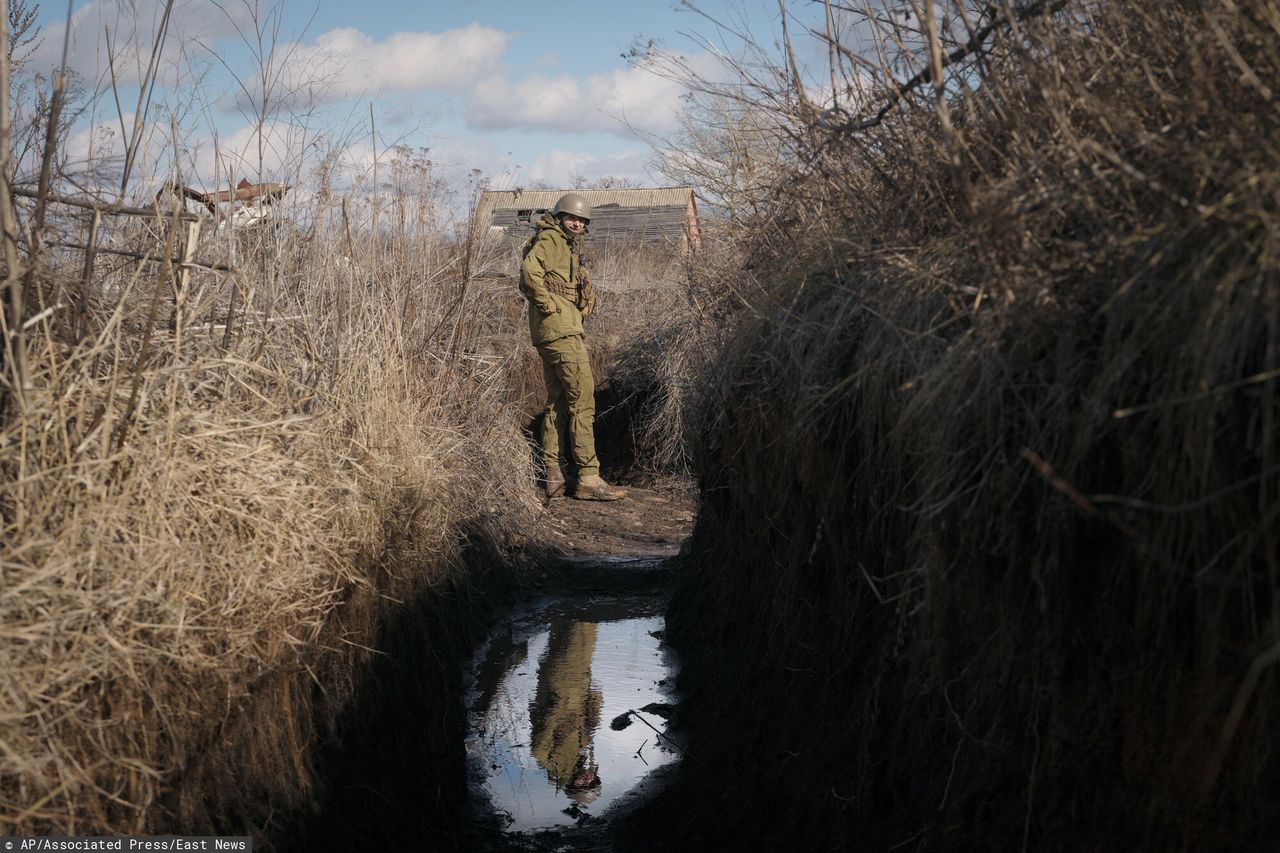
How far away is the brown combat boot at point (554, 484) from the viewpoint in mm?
9805

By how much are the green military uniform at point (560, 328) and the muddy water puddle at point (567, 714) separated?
2.51 metres

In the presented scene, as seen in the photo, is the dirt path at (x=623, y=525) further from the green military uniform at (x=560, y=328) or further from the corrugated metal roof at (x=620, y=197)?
the corrugated metal roof at (x=620, y=197)

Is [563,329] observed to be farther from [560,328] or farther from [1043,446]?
[1043,446]

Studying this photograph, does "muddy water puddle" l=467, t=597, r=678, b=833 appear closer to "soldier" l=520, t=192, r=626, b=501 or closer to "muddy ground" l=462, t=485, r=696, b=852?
"muddy ground" l=462, t=485, r=696, b=852

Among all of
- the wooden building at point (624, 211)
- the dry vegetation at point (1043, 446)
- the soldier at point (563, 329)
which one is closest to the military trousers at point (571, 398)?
the soldier at point (563, 329)

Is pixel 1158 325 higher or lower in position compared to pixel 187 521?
higher

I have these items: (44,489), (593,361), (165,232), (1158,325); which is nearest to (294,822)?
(44,489)

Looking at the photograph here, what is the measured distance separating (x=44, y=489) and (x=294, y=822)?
122 centimetres

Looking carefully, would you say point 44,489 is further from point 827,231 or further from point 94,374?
point 827,231

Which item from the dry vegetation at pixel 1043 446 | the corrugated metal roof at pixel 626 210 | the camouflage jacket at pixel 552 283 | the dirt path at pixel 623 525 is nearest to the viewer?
the dry vegetation at pixel 1043 446

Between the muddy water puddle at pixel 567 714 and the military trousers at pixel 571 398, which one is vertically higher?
the military trousers at pixel 571 398

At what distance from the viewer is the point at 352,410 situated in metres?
4.85

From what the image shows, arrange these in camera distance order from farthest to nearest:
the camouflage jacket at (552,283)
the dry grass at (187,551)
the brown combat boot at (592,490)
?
the brown combat boot at (592,490), the camouflage jacket at (552,283), the dry grass at (187,551)

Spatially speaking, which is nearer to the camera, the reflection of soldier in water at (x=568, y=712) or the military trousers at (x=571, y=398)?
the reflection of soldier in water at (x=568, y=712)
